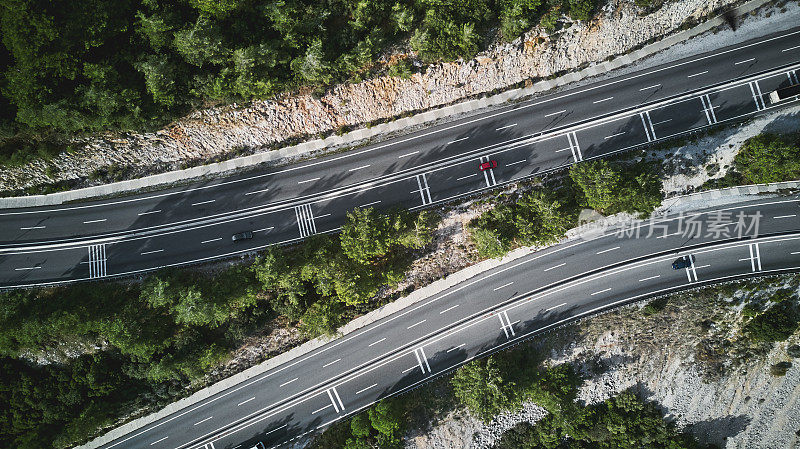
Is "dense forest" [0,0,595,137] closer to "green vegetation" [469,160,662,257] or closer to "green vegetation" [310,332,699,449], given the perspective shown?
"green vegetation" [469,160,662,257]

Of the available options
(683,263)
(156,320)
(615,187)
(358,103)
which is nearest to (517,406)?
(683,263)

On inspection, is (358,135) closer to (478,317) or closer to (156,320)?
(478,317)

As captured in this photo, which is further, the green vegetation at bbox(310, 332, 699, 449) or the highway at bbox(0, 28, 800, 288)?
the green vegetation at bbox(310, 332, 699, 449)

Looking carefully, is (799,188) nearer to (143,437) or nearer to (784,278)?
(784,278)

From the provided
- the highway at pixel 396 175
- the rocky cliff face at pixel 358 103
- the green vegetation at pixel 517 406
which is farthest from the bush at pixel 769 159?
the green vegetation at pixel 517 406

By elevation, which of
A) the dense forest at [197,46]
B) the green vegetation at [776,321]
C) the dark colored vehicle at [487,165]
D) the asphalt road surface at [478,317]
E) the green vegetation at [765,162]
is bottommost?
the green vegetation at [776,321]

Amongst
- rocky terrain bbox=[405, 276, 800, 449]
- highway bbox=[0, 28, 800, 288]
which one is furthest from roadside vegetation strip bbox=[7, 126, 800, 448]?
rocky terrain bbox=[405, 276, 800, 449]

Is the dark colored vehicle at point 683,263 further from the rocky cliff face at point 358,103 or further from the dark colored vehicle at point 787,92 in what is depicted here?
the rocky cliff face at point 358,103

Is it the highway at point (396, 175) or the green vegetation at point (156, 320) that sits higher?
the highway at point (396, 175)
